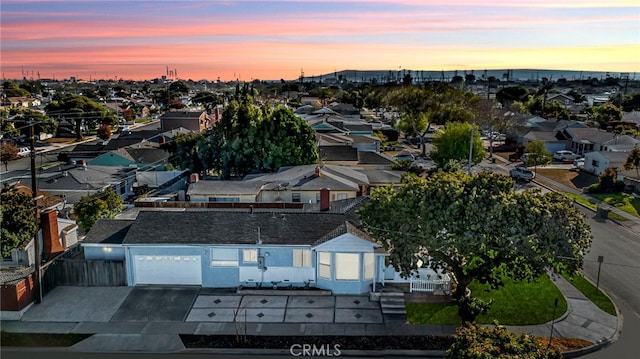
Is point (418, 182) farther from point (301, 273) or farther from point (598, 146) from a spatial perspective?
point (598, 146)

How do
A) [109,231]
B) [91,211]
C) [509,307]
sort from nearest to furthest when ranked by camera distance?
1. [509,307]
2. [109,231]
3. [91,211]

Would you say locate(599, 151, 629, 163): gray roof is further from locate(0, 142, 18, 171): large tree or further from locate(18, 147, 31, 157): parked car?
locate(18, 147, 31, 157): parked car

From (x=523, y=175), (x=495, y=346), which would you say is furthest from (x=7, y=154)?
(x=495, y=346)

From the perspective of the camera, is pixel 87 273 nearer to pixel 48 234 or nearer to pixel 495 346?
pixel 48 234

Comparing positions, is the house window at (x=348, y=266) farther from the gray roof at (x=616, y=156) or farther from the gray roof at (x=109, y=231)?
the gray roof at (x=616, y=156)

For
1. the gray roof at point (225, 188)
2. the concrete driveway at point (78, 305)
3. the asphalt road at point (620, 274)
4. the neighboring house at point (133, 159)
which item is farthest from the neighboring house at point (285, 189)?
the neighboring house at point (133, 159)

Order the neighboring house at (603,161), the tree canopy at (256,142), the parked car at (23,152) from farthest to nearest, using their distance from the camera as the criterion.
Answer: the parked car at (23,152), the neighboring house at (603,161), the tree canopy at (256,142)

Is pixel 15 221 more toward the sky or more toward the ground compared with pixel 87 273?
more toward the sky
